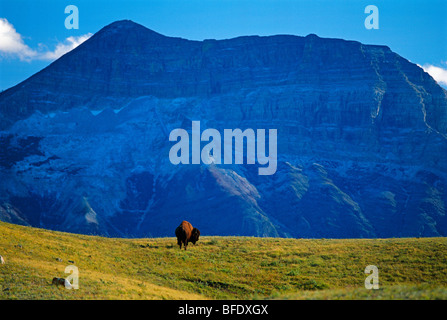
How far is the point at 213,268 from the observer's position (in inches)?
1646

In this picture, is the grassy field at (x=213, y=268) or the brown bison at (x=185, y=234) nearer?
the grassy field at (x=213, y=268)

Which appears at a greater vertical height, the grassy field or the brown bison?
the brown bison

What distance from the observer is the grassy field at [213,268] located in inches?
1242

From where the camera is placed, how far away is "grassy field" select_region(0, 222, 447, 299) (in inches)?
1242

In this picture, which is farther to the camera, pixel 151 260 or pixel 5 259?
pixel 151 260

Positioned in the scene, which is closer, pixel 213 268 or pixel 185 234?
pixel 213 268

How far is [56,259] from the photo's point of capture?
131ft

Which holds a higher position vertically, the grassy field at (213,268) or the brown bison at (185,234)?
the brown bison at (185,234)

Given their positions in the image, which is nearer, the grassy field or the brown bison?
the grassy field

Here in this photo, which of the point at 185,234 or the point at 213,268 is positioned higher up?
the point at 185,234

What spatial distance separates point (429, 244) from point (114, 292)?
94.4 ft
